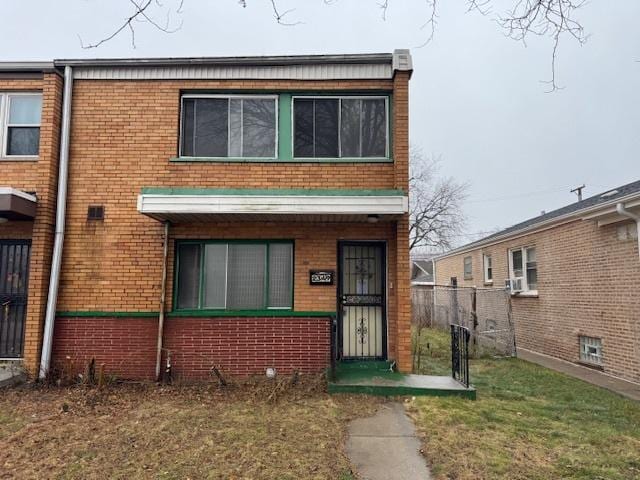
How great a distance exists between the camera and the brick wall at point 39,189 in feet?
24.6

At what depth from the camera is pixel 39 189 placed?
7766 millimetres

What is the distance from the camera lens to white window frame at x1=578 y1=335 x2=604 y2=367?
9875 mm

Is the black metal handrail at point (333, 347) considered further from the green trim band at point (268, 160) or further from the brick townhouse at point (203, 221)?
the green trim band at point (268, 160)

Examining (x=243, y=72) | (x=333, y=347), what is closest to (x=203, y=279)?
(x=333, y=347)

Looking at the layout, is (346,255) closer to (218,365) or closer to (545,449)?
(218,365)

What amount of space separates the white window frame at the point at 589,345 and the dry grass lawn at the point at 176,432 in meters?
6.29

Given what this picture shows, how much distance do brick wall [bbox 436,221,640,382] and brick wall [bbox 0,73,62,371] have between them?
10.8m

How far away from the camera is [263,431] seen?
537 centimetres

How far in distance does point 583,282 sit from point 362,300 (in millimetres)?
5710

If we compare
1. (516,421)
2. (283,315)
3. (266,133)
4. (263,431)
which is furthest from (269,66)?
(516,421)

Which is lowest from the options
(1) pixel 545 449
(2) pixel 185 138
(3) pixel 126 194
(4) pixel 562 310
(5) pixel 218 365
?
(1) pixel 545 449

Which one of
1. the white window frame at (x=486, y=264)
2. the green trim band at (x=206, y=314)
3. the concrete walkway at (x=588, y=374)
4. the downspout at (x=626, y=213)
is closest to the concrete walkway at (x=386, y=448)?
the green trim band at (x=206, y=314)

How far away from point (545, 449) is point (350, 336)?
378cm

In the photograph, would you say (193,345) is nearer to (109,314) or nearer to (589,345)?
(109,314)
